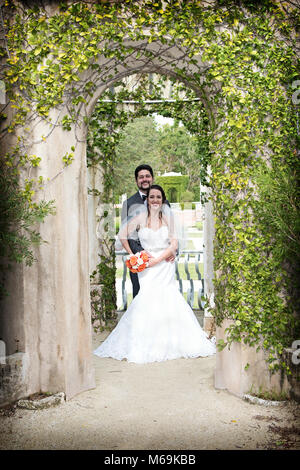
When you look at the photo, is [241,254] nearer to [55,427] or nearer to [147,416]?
[147,416]

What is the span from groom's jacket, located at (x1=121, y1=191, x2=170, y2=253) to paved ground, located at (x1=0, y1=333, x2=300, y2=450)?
234 centimetres

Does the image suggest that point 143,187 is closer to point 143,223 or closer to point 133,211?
point 133,211

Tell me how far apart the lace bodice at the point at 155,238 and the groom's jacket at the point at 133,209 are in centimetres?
45

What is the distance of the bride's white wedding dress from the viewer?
6355 millimetres

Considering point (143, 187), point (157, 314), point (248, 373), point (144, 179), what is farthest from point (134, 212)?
point (248, 373)

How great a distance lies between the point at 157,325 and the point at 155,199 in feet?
5.62

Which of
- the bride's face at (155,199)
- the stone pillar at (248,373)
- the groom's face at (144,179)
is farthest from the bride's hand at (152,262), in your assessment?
the stone pillar at (248,373)

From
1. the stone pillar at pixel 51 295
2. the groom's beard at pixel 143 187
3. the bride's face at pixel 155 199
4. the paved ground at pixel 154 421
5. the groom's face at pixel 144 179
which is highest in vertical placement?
the groom's face at pixel 144 179

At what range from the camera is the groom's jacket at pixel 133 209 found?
719 cm

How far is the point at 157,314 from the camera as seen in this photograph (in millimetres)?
6492

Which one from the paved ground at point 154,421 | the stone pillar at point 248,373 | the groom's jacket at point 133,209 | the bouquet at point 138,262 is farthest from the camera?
the groom's jacket at point 133,209

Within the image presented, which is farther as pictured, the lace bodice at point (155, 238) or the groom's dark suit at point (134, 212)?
the groom's dark suit at point (134, 212)

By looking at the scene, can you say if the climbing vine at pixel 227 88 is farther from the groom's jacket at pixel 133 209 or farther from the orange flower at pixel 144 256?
the groom's jacket at pixel 133 209
